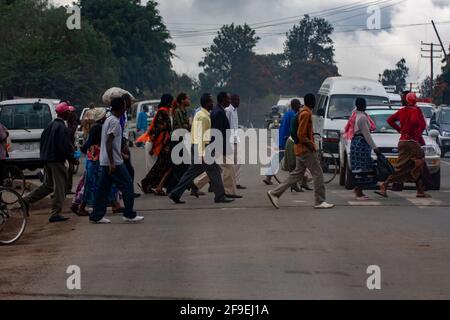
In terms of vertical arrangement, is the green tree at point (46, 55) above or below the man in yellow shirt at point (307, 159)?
above

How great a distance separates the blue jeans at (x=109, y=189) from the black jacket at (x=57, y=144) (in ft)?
2.35

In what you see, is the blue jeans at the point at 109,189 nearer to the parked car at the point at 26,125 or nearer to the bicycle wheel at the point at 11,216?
the bicycle wheel at the point at 11,216

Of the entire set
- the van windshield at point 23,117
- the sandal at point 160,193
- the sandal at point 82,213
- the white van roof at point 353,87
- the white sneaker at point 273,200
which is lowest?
the sandal at point 160,193

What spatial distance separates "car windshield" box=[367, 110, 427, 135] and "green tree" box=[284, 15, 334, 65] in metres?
123

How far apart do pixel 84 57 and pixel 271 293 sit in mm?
46570

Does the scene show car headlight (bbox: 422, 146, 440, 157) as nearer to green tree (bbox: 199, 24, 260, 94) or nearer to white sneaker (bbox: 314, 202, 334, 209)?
white sneaker (bbox: 314, 202, 334, 209)

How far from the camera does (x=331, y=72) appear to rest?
12731cm

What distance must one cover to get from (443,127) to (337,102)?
1098 cm

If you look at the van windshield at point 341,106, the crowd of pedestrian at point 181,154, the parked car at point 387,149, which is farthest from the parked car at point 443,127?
the crowd of pedestrian at point 181,154

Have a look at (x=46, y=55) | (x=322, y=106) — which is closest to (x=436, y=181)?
(x=322, y=106)

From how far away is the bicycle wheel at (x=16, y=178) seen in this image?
67.2 feet

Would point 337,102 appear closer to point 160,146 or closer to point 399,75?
point 160,146
